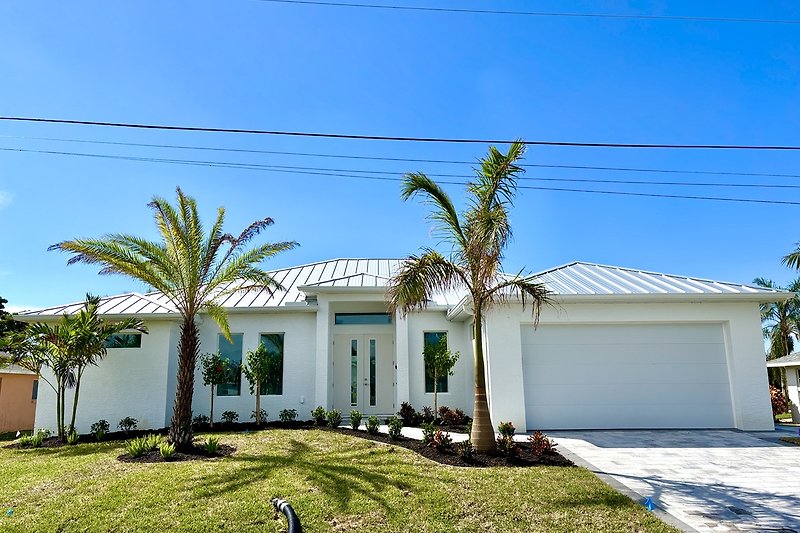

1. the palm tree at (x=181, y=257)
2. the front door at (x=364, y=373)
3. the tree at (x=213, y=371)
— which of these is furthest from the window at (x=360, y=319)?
the palm tree at (x=181, y=257)

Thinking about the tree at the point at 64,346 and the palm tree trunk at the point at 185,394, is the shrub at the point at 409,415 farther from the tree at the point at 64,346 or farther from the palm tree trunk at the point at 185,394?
the tree at the point at 64,346

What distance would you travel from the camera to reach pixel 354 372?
14969 millimetres

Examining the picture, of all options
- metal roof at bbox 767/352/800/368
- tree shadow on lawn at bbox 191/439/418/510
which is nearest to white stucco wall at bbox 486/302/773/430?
tree shadow on lawn at bbox 191/439/418/510

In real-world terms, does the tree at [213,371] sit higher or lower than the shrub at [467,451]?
higher

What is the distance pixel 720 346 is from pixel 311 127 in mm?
11044

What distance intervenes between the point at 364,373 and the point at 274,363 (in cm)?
279

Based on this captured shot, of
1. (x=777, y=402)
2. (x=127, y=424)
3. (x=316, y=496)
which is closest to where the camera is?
(x=316, y=496)

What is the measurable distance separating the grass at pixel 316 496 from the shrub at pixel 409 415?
4342 millimetres

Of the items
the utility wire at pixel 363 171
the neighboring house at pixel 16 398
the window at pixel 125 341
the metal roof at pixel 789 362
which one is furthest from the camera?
the neighboring house at pixel 16 398

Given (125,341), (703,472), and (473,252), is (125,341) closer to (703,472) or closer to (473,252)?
(473,252)

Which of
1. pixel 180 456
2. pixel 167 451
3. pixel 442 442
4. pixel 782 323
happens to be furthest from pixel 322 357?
pixel 782 323

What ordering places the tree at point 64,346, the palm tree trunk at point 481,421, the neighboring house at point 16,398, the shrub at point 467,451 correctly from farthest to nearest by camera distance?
the neighboring house at point 16,398 → the tree at point 64,346 → the palm tree trunk at point 481,421 → the shrub at point 467,451

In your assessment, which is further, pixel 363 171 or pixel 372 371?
pixel 372 371

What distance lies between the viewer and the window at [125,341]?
1381 centimetres
